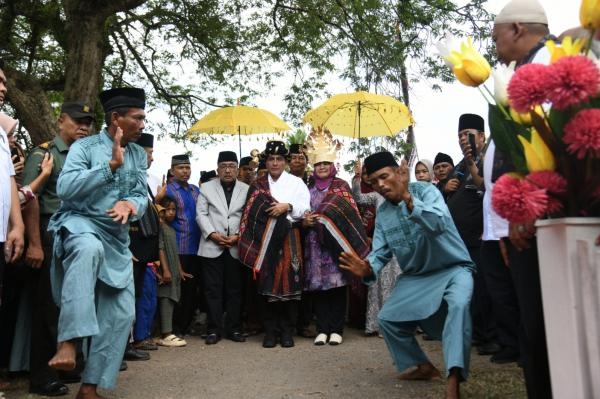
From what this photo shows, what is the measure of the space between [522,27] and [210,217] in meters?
4.97

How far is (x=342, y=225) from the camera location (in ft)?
24.3

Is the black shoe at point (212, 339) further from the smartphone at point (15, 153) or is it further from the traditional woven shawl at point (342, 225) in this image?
the smartphone at point (15, 153)

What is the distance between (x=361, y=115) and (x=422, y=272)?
433 centimetres

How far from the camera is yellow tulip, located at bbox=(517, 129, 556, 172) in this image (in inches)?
96.7

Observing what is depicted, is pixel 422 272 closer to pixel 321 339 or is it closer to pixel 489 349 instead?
pixel 489 349

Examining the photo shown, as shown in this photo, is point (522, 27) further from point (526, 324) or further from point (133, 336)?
point (133, 336)

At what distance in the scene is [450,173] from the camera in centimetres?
738

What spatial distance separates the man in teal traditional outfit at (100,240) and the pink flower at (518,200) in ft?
8.73

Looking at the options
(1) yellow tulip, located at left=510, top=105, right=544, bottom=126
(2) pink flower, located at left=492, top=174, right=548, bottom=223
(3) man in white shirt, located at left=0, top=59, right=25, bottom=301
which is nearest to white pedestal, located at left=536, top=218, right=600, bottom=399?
(2) pink flower, located at left=492, top=174, right=548, bottom=223

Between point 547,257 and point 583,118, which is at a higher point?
point 583,118

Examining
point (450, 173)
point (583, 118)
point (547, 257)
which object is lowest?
point (547, 257)

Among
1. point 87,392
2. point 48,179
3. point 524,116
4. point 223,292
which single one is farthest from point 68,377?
point 524,116

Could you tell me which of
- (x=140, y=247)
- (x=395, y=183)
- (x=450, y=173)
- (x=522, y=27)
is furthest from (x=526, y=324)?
(x=450, y=173)

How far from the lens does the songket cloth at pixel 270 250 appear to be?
725 centimetres
